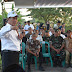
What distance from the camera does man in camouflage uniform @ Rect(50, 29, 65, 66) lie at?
670 cm

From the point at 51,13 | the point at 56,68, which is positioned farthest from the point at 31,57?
the point at 51,13

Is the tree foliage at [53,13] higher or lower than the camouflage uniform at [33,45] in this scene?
higher

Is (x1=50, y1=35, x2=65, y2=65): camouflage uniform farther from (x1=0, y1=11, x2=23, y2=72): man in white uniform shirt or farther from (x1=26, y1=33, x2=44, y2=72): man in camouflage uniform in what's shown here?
(x1=0, y1=11, x2=23, y2=72): man in white uniform shirt

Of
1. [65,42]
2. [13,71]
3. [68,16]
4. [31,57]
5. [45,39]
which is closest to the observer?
[13,71]

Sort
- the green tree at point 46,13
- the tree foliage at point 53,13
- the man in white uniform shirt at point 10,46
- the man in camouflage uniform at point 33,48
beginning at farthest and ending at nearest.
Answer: the green tree at point 46,13
the tree foliage at point 53,13
the man in camouflage uniform at point 33,48
the man in white uniform shirt at point 10,46

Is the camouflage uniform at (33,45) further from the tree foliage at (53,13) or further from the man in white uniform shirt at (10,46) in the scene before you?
the tree foliage at (53,13)

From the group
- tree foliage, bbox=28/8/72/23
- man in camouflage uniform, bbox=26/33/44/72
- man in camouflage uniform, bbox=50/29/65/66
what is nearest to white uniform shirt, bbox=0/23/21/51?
man in camouflage uniform, bbox=26/33/44/72

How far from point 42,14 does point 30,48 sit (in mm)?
16332

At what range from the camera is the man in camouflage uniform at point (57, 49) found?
670 centimetres

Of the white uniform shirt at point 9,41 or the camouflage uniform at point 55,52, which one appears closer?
the white uniform shirt at point 9,41

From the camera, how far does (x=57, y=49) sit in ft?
22.1

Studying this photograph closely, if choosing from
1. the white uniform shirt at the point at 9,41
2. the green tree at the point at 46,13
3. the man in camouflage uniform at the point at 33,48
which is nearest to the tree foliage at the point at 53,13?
the green tree at the point at 46,13

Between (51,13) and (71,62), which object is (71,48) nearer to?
(71,62)

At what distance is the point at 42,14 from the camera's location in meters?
22.4
